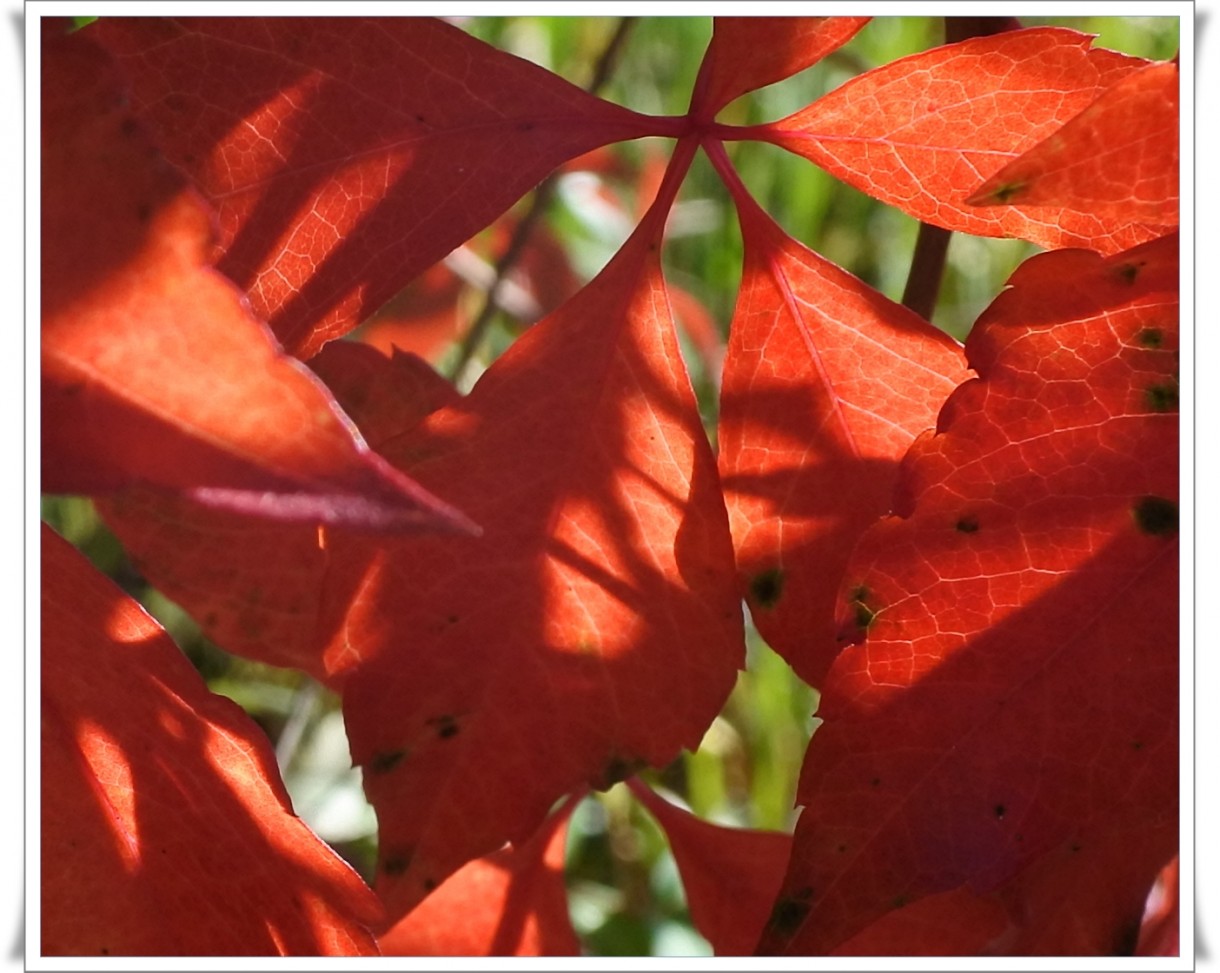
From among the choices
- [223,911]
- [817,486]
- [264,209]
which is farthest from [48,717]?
[817,486]

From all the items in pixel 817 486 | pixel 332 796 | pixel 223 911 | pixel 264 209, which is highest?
pixel 264 209

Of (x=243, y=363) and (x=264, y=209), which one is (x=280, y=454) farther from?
(x=264, y=209)

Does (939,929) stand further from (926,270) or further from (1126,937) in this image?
(926,270)

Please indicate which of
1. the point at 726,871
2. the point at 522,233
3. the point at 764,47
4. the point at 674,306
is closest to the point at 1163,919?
the point at 726,871

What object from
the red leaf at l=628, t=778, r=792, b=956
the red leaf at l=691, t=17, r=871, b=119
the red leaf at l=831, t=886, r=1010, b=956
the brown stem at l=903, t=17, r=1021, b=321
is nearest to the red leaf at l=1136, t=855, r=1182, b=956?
the red leaf at l=831, t=886, r=1010, b=956

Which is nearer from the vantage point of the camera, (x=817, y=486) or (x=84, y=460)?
(x=84, y=460)

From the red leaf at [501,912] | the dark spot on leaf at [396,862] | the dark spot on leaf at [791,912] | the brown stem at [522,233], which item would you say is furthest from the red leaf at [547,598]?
the brown stem at [522,233]

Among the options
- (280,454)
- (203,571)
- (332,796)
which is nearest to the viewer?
(280,454)
